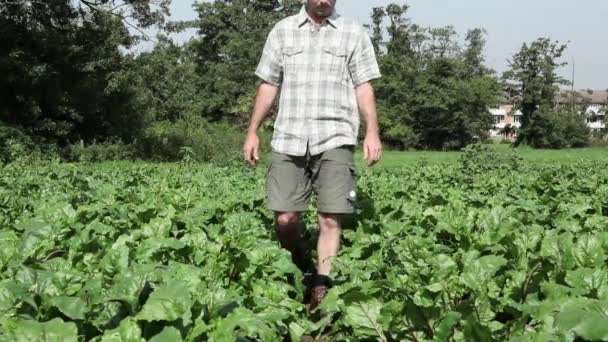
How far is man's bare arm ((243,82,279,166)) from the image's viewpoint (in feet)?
15.6

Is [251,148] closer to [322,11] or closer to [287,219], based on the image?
[287,219]

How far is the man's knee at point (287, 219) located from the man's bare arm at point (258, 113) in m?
0.43

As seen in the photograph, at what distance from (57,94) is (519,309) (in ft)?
88.3

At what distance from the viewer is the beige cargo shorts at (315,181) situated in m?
4.45

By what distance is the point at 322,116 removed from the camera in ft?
14.7

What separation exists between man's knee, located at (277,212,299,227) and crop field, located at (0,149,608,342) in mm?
144

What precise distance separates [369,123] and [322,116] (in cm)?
31

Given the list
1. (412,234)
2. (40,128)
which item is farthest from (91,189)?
(40,128)

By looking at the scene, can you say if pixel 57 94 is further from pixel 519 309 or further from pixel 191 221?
pixel 519 309

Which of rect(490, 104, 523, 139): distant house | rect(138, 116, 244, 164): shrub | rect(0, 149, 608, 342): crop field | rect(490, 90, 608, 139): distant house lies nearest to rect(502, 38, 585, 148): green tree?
rect(490, 104, 523, 139): distant house

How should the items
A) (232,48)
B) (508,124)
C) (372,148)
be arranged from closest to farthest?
(372,148), (232,48), (508,124)

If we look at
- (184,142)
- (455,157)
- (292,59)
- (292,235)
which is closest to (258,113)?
(292,59)

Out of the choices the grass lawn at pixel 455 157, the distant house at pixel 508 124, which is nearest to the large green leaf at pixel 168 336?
the grass lawn at pixel 455 157

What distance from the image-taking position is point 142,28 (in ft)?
92.1
